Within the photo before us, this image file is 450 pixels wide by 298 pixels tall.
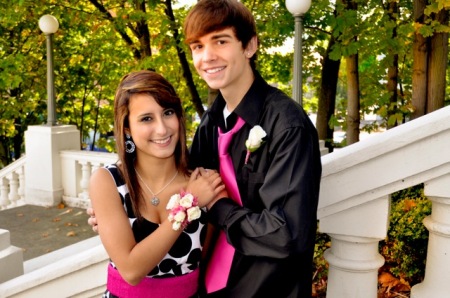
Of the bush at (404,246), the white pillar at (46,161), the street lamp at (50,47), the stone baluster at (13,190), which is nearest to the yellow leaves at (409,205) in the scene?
the bush at (404,246)

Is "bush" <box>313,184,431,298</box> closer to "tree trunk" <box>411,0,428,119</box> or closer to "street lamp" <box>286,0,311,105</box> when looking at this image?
"street lamp" <box>286,0,311,105</box>

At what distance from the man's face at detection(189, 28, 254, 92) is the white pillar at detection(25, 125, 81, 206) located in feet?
24.7

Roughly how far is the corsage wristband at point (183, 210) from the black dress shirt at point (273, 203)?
0.21 ft

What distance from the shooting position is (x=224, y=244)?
186 centimetres

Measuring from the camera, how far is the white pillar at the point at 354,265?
5.97ft

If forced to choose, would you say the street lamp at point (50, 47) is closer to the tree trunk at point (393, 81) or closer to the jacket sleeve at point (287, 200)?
the tree trunk at point (393, 81)

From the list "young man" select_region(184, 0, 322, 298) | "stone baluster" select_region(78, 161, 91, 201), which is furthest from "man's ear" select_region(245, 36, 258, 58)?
"stone baluster" select_region(78, 161, 91, 201)

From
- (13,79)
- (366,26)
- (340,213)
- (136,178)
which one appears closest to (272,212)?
(340,213)

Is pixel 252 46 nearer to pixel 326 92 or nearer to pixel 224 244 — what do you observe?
pixel 224 244

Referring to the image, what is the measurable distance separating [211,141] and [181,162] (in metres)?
0.17

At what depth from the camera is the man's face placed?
1.72 meters

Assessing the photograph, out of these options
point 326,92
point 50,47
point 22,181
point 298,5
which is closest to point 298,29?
point 298,5

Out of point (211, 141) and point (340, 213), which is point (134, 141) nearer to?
point (211, 141)

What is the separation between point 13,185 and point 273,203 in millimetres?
9339
